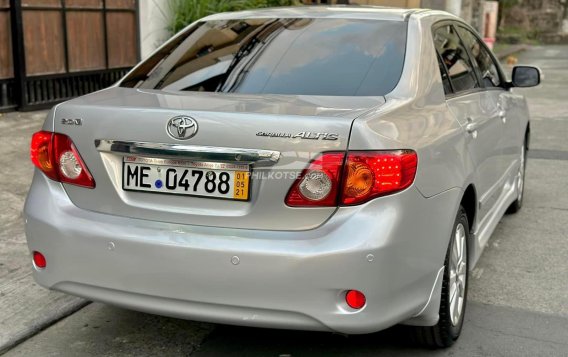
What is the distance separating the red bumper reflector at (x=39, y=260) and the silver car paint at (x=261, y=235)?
0.12ft

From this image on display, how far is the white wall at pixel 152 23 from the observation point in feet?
33.7

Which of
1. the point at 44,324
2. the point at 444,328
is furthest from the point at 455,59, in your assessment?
the point at 44,324

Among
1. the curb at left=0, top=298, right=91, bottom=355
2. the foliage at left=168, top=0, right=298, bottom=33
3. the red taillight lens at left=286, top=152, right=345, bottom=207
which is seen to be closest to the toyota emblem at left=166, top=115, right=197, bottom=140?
the red taillight lens at left=286, top=152, right=345, bottom=207

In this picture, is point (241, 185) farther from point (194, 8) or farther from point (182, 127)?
point (194, 8)

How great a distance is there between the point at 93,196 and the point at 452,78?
1.99m

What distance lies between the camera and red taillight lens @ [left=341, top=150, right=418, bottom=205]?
2.88m

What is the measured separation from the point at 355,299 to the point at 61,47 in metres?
7.07

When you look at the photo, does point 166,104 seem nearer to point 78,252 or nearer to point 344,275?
point 78,252

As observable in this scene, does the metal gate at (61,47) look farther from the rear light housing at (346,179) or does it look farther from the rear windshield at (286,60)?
the rear light housing at (346,179)

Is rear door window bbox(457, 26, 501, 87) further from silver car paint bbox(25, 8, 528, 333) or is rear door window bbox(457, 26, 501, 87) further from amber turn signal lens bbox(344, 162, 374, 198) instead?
amber turn signal lens bbox(344, 162, 374, 198)

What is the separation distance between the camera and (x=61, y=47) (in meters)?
A: 9.00

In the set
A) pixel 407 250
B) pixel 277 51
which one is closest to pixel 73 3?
pixel 277 51

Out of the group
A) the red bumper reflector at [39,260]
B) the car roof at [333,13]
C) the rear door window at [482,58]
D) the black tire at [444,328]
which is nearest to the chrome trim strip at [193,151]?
the red bumper reflector at [39,260]

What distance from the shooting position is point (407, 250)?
297 centimetres
